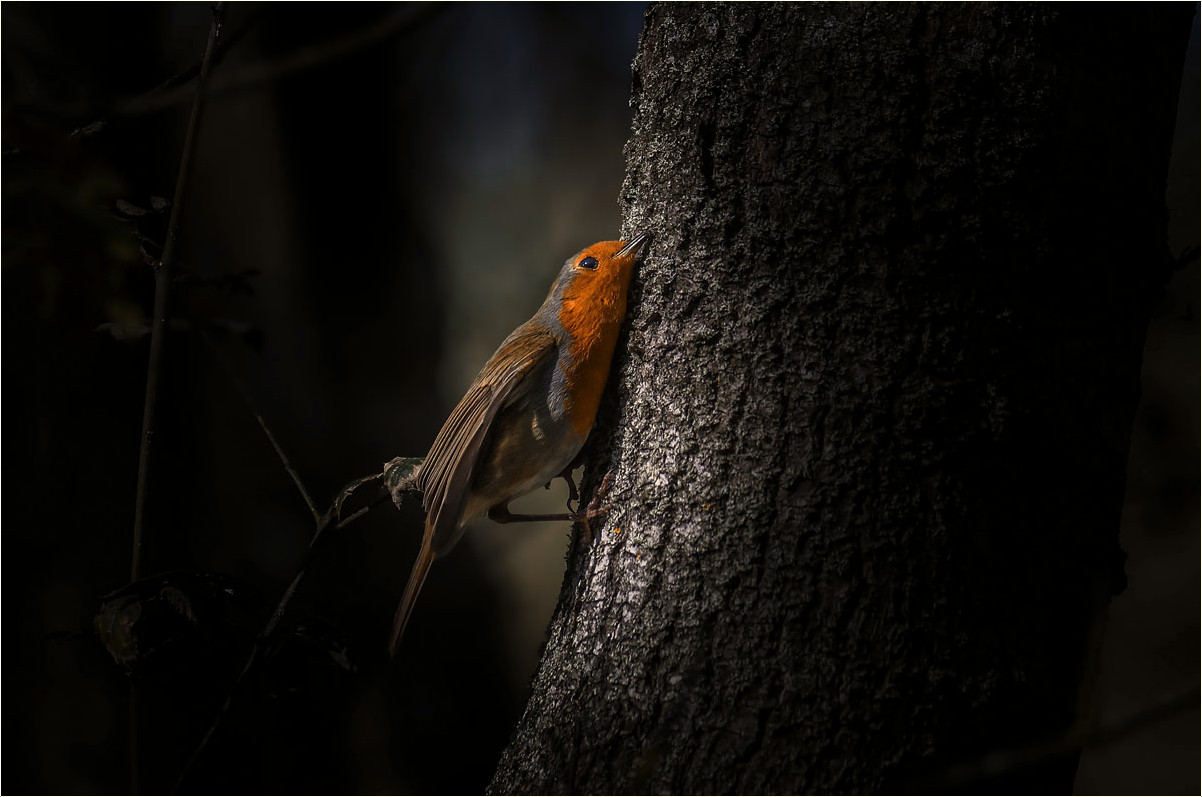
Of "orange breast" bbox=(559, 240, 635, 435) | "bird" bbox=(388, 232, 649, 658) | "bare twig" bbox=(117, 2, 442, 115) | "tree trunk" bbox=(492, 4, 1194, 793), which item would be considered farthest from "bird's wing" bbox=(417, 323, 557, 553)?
"bare twig" bbox=(117, 2, 442, 115)

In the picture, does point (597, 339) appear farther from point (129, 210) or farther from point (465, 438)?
point (129, 210)

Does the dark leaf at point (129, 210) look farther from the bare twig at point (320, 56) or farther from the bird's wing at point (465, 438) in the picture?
the bird's wing at point (465, 438)

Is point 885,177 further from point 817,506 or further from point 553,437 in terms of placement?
point 553,437

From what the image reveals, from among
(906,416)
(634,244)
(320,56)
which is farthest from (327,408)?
(906,416)

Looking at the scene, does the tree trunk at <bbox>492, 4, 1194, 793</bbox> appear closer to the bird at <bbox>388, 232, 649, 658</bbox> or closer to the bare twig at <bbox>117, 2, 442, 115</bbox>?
the bird at <bbox>388, 232, 649, 658</bbox>

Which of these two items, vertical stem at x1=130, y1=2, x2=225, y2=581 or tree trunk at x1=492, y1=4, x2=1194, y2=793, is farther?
vertical stem at x1=130, y1=2, x2=225, y2=581

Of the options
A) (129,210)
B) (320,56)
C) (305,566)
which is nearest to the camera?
(320,56)
